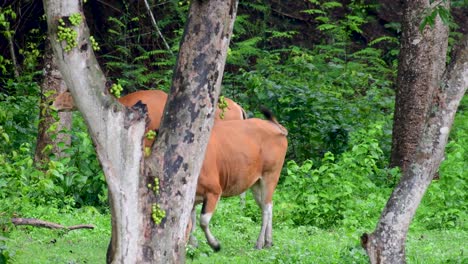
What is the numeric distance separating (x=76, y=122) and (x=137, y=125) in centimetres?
Result: 926

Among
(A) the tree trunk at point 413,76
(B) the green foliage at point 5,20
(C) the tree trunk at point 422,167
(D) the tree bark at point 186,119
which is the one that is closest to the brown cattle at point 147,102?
(B) the green foliage at point 5,20

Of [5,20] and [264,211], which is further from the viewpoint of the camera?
[5,20]

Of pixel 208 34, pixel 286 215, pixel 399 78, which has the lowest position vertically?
pixel 286 215

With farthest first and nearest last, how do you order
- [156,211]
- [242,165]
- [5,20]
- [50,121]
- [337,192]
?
[50,121]
[5,20]
[337,192]
[242,165]
[156,211]

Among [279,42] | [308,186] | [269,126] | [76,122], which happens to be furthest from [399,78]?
[279,42]

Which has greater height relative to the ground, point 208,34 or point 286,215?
point 208,34

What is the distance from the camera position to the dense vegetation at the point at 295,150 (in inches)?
384

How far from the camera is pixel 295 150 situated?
15523 mm

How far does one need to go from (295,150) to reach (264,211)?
15.5 ft

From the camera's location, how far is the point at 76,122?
15789 mm

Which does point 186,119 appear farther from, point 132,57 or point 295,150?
point 132,57

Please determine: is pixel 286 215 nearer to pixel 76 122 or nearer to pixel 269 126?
pixel 269 126

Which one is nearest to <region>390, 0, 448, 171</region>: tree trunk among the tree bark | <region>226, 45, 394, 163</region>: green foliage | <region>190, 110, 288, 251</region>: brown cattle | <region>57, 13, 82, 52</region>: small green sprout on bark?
<region>226, 45, 394, 163</region>: green foliage

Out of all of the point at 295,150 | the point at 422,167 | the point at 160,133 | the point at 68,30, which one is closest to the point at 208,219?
the point at 422,167
